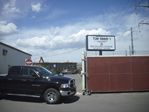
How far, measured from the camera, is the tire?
13906 mm

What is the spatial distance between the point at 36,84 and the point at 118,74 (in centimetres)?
691

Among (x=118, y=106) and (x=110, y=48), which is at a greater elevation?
(x=110, y=48)

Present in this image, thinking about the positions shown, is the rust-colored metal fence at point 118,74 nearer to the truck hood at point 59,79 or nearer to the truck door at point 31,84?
the truck hood at point 59,79

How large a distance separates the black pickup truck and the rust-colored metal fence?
154 inches

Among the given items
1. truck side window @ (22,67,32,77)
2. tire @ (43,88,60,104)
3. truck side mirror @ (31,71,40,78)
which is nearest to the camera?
tire @ (43,88,60,104)

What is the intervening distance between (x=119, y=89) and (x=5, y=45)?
16.0m

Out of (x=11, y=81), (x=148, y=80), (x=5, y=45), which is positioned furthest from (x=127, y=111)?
(x=5, y=45)

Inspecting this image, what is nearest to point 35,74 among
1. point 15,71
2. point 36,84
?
point 36,84

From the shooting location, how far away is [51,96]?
551 inches

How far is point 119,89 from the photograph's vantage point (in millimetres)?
18547

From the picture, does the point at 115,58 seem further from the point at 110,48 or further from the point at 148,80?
the point at 110,48

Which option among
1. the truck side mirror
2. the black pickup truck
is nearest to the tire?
the black pickup truck

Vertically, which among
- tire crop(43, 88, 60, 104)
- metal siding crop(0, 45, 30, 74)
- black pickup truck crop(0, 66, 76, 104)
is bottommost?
tire crop(43, 88, 60, 104)

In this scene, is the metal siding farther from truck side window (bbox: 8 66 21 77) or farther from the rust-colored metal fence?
truck side window (bbox: 8 66 21 77)
